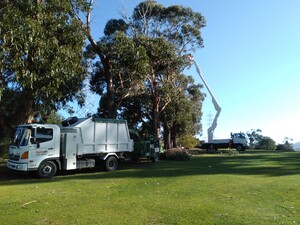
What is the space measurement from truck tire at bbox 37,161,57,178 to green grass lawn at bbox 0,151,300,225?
1.38m

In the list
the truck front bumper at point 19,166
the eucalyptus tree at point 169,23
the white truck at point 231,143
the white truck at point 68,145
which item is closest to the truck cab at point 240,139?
the white truck at point 231,143

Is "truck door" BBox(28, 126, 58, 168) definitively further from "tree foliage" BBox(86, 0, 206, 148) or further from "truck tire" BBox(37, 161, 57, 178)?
"tree foliage" BBox(86, 0, 206, 148)

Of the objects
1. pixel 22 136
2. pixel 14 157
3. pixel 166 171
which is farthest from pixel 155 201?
pixel 14 157

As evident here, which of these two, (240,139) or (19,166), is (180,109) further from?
(19,166)

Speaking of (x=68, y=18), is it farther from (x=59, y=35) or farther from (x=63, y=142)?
(x=63, y=142)

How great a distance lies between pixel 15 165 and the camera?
15.2 m

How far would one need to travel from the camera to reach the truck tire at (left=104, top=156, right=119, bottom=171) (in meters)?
18.4

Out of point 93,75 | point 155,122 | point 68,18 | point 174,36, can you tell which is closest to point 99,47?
point 93,75

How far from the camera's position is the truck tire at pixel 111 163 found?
60.2 feet

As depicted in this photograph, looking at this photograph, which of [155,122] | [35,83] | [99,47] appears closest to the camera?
[35,83]

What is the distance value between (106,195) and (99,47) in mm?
15641

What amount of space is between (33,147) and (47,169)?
1261 mm

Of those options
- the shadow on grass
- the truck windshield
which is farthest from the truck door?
the shadow on grass

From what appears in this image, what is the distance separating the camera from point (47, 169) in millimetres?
15625
